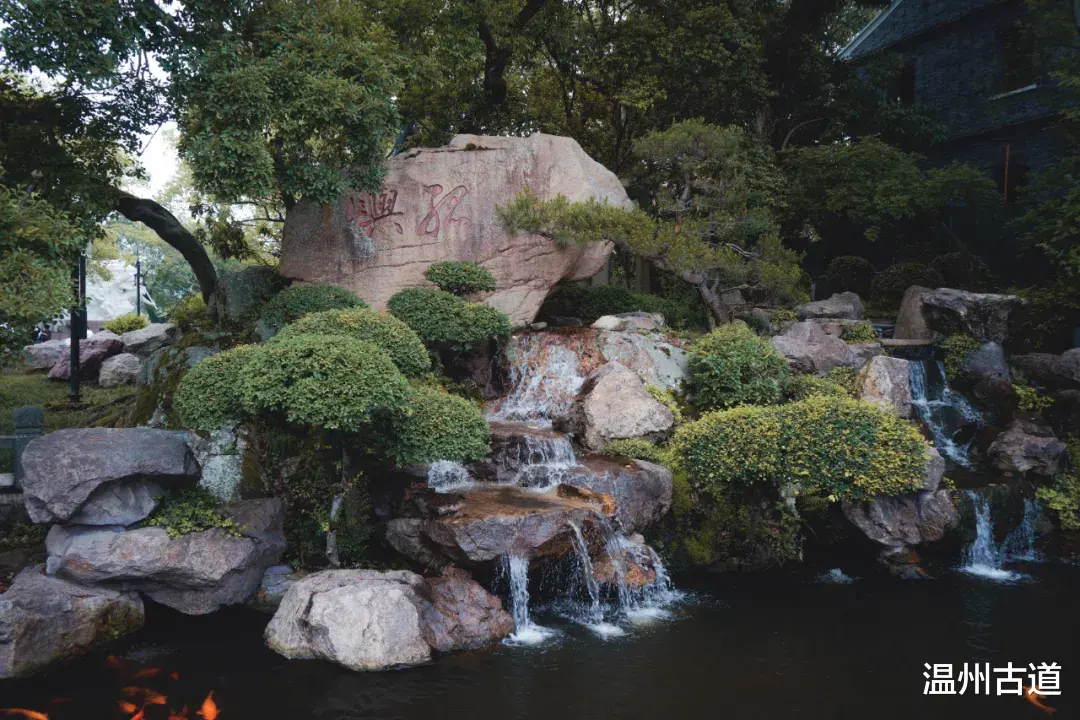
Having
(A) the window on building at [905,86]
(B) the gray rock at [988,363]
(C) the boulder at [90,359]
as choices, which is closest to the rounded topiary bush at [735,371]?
(B) the gray rock at [988,363]

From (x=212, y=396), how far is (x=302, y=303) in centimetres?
458

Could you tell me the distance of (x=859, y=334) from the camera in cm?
1388

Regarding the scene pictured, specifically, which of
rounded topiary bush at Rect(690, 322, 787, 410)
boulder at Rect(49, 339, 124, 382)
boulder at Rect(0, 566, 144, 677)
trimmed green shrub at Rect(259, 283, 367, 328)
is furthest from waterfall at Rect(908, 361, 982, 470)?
boulder at Rect(49, 339, 124, 382)

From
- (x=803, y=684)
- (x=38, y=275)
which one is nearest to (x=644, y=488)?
(x=803, y=684)

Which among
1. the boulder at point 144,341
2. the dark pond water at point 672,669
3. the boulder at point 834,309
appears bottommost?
the dark pond water at point 672,669

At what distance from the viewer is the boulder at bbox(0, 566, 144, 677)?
685 cm

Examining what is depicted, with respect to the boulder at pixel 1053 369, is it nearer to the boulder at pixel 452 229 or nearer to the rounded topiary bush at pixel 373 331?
the boulder at pixel 452 229

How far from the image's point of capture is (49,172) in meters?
11.3

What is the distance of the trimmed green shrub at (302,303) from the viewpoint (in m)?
12.3

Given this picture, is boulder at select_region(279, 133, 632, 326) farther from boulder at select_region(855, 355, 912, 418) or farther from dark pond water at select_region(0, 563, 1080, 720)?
dark pond water at select_region(0, 563, 1080, 720)

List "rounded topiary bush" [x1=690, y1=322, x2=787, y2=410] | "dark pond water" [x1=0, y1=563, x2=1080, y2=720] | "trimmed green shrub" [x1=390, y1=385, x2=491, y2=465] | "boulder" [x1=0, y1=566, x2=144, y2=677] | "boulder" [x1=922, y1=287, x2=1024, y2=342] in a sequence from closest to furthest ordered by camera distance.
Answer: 1. "dark pond water" [x1=0, y1=563, x2=1080, y2=720]
2. "boulder" [x1=0, y1=566, x2=144, y2=677]
3. "trimmed green shrub" [x1=390, y1=385, x2=491, y2=465]
4. "rounded topiary bush" [x1=690, y1=322, x2=787, y2=410]
5. "boulder" [x1=922, y1=287, x2=1024, y2=342]

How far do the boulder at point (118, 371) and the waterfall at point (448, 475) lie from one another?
11.7 meters

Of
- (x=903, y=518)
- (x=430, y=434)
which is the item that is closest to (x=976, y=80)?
(x=903, y=518)

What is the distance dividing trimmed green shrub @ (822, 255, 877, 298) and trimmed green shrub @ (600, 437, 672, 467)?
12.1 m
